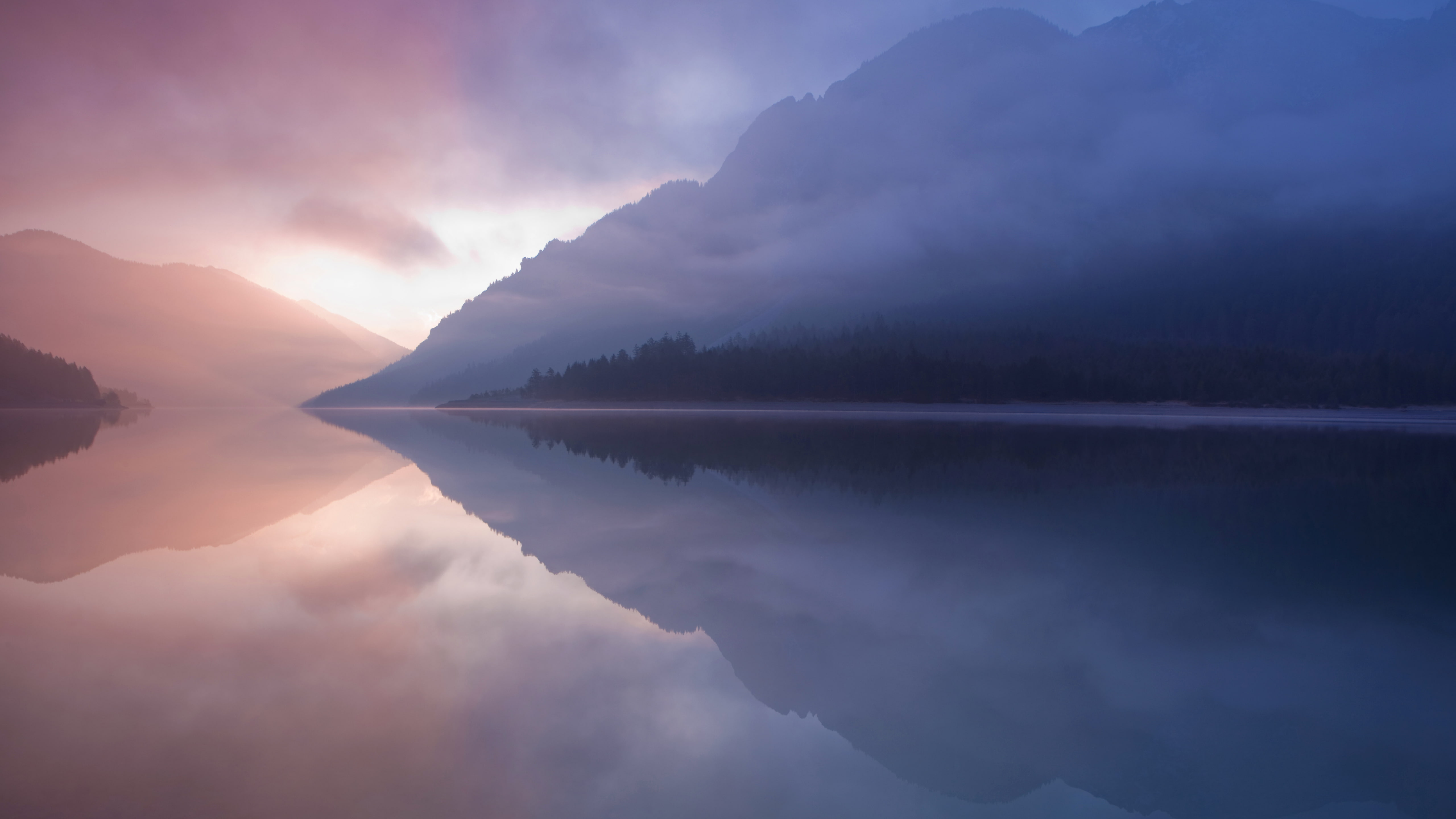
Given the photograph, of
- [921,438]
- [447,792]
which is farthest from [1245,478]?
[447,792]

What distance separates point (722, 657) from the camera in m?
4.90

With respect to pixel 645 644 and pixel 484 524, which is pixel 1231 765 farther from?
pixel 484 524

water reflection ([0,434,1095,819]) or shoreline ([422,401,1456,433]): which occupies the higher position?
water reflection ([0,434,1095,819])

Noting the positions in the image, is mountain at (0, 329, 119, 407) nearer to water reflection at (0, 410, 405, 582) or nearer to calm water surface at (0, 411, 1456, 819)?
water reflection at (0, 410, 405, 582)

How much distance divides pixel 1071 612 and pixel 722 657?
293 centimetres

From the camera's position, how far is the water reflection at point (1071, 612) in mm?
3736

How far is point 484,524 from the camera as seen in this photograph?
29.9ft

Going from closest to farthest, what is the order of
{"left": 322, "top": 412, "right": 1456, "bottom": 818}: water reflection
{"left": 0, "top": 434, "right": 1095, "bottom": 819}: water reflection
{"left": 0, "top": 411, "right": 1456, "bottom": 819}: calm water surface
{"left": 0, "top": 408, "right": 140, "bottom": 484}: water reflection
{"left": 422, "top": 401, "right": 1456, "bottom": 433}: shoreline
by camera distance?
{"left": 0, "top": 434, "right": 1095, "bottom": 819}: water reflection, {"left": 0, "top": 411, "right": 1456, "bottom": 819}: calm water surface, {"left": 322, "top": 412, "right": 1456, "bottom": 818}: water reflection, {"left": 0, "top": 408, "right": 140, "bottom": 484}: water reflection, {"left": 422, "top": 401, "right": 1456, "bottom": 433}: shoreline

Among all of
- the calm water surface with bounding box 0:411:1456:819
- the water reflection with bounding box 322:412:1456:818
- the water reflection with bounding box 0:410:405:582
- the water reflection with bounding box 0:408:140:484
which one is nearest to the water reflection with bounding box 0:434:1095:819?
the calm water surface with bounding box 0:411:1456:819

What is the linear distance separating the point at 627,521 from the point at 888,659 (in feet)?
17.0

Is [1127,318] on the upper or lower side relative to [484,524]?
upper

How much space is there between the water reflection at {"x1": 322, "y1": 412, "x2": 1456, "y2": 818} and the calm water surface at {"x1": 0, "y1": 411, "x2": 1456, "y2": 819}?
0.03 meters

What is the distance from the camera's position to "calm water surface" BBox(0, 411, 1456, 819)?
3381 mm

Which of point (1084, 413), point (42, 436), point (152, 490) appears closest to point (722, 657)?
point (152, 490)
